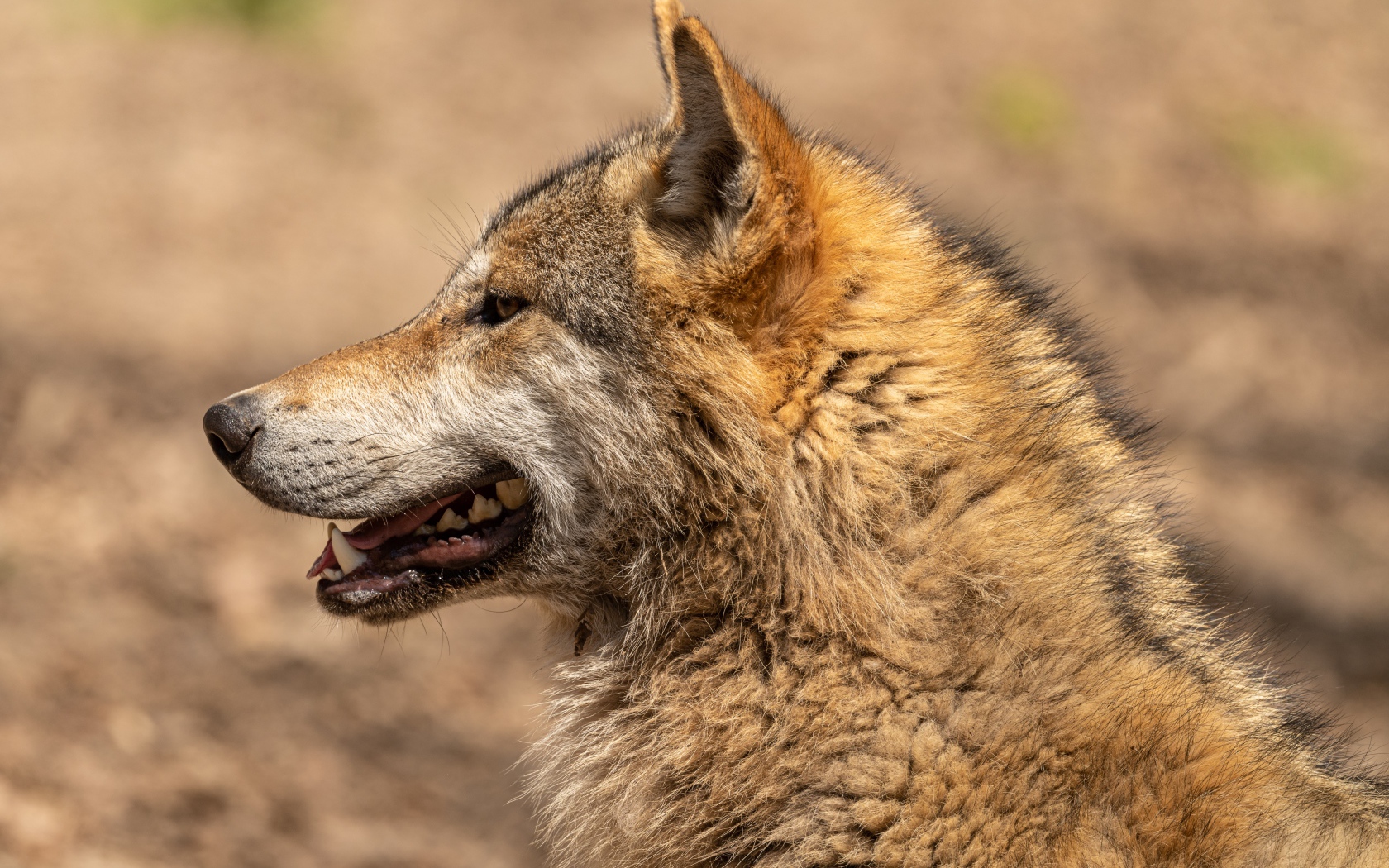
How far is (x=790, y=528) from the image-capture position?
2.93 metres

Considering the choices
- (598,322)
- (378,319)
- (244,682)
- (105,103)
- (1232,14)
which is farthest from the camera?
(1232,14)

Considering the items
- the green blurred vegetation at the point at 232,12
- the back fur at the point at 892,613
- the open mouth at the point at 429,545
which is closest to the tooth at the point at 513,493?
the open mouth at the point at 429,545

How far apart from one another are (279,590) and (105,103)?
5.85 m

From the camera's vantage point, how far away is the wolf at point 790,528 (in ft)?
8.72

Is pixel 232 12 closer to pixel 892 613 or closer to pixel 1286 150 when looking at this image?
pixel 1286 150

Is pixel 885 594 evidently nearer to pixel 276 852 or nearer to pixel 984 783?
pixel 984 783

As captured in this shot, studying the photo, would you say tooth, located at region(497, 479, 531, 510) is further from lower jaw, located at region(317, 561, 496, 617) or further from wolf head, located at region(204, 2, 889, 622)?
lower jaw, located at region(317, 561, 496, 617)

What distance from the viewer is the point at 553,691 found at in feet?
11.2

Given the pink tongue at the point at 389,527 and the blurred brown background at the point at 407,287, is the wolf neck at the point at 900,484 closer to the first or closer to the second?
the pink tongue at the point at 389,527

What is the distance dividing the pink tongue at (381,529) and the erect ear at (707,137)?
110 cm

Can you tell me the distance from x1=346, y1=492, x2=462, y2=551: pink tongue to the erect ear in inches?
43.1

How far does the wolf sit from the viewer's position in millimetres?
2658

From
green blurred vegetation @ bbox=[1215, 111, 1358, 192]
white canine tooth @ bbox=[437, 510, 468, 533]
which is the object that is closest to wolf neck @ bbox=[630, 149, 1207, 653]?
white canine tooth @ bbox=[437, 510, 468, 533]

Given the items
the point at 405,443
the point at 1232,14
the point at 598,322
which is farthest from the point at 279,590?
the point at 1232,14
